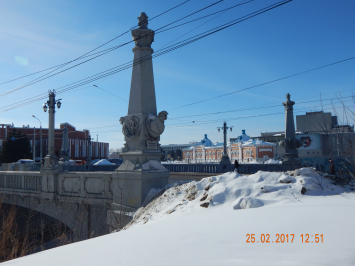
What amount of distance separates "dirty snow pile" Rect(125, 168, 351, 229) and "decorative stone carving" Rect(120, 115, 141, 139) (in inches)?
97.5

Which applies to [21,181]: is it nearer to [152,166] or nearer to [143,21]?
[152,166]

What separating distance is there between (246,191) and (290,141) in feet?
37.9

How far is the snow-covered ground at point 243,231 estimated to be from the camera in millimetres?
3179

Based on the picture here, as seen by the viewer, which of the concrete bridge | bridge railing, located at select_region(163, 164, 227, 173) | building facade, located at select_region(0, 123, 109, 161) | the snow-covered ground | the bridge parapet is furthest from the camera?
building facade, located at select_region(0, 123, 109, 161)

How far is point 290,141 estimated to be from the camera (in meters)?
16.7

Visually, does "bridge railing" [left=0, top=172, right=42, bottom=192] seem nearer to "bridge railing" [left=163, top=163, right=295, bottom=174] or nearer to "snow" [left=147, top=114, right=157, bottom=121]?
"snow" [left=147, top=114, right=157, bottom=121]

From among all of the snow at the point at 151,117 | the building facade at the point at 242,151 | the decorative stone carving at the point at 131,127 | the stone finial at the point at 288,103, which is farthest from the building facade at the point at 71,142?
the snow at the point at 151,117

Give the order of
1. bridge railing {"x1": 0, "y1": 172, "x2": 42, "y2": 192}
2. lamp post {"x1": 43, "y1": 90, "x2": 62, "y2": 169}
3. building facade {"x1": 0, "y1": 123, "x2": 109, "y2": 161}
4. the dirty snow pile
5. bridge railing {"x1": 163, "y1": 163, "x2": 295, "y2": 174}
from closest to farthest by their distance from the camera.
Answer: the dirty snow pile
lamp post {"x1": 43, "y1": 90, "x2": 62, "y2": 169}
bridge railing {"x1": 0, "y1": 172, "x2": 42, "y2": 192}
bridge railing {"x1": 163, "y1": 163, "x2": 295, "y2": 174}
building facade {"x1": 0, "y1": 123, "x2": 109, "y2": 161}

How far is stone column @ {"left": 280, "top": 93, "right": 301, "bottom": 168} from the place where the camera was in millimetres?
16616

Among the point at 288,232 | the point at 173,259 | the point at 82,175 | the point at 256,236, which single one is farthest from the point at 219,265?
the point at 82,175

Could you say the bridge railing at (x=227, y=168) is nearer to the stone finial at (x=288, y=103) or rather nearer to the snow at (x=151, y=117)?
the stone finial at (x=288, y=103)

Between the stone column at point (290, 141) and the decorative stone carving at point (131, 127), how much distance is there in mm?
10884

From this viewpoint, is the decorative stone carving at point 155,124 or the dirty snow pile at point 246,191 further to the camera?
the decorative stone carving at point 155,124

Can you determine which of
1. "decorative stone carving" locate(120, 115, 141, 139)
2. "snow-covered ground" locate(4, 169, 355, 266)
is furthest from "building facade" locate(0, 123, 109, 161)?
"snow-covered ground" locate(4, 169, 355, 266)
